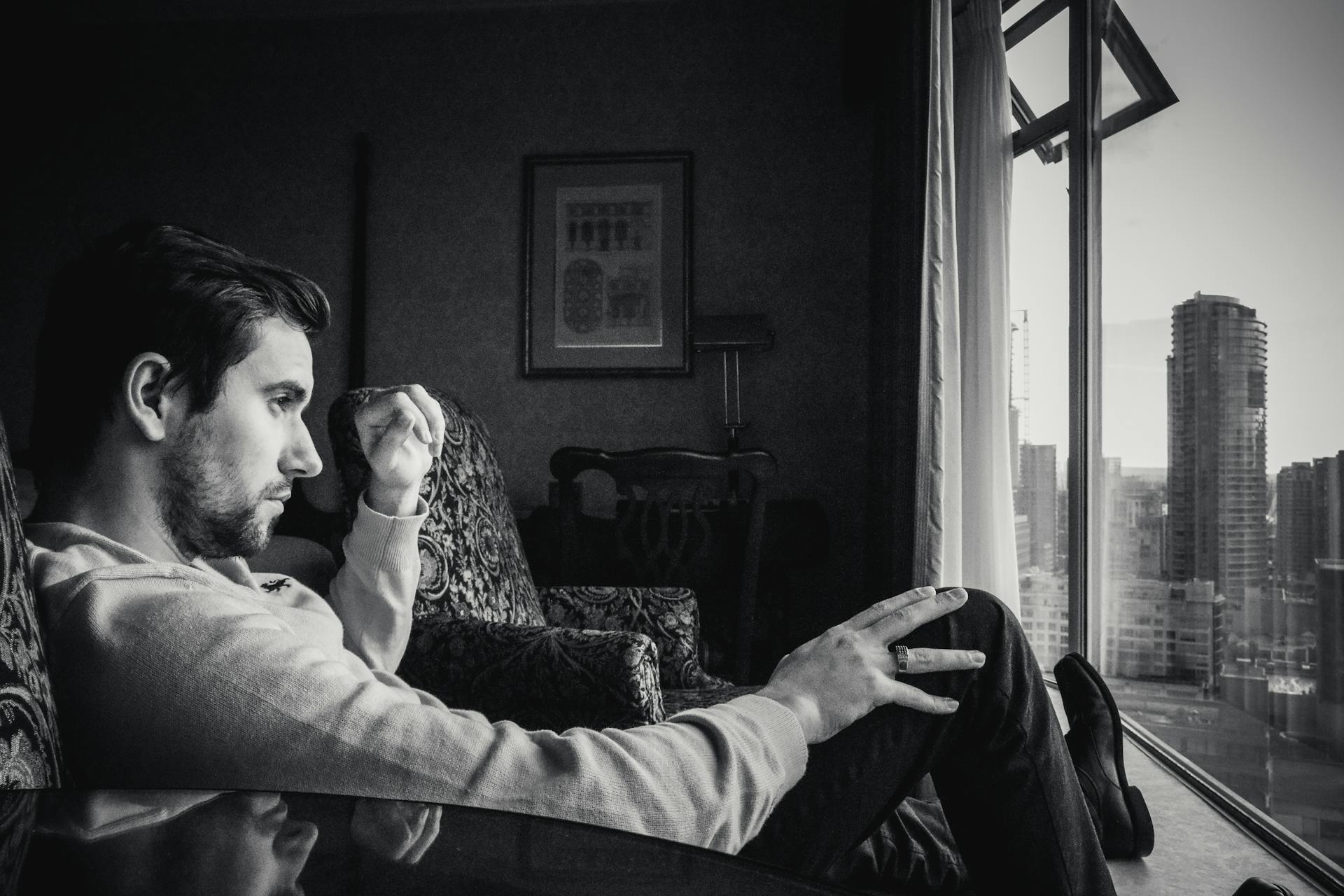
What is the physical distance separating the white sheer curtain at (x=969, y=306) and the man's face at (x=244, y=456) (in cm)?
197

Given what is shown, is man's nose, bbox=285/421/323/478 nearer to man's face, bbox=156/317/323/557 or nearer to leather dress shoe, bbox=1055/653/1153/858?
man's face, bbox=156/317/323/557

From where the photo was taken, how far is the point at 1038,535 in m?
3.21

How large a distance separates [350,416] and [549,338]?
8.49 ft

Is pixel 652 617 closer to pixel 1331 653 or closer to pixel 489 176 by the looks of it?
pixel 1331 653

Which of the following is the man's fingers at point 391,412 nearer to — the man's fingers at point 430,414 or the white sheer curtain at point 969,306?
the man's fingers at point 430,414

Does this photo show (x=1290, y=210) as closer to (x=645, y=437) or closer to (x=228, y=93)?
(x=645, y=437)

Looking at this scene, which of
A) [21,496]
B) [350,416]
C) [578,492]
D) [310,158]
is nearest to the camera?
[350,416]

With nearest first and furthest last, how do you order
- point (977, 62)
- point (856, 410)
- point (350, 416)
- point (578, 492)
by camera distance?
point (350, 416), point (578, 492), point (977, 62), point (856, 410)

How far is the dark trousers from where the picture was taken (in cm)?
87

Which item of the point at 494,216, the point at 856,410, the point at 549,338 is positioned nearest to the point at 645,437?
the point at 549,338

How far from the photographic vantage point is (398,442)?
1268 mm

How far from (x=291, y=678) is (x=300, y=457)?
0.41 metres

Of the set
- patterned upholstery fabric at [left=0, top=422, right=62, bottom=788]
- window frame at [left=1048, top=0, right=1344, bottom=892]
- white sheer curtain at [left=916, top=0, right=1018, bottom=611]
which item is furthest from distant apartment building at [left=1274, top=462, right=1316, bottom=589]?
patterned upholstery fabric at [left=0, top=422, right=62, bottom=788]

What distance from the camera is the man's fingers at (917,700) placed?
89 centimetres
